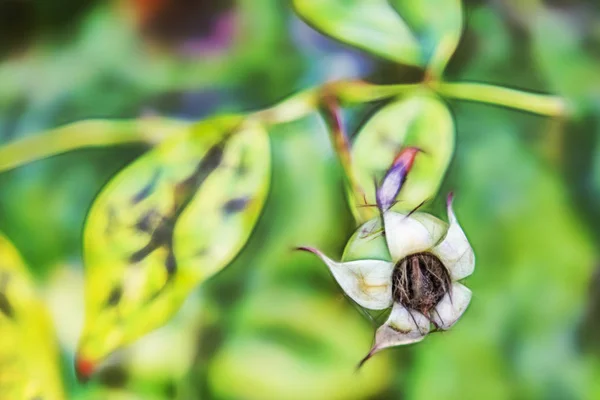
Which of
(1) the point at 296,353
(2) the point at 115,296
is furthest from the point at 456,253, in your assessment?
(2) the point at 115,296

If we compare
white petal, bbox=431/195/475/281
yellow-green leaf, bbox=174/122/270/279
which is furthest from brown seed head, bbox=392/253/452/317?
yellow-green leaf, bbox=174/122/270/279

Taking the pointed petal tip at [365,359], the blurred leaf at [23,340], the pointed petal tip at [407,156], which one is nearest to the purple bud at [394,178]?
the pointed petal tip at [407,156]

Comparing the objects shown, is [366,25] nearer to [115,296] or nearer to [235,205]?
[235,205]

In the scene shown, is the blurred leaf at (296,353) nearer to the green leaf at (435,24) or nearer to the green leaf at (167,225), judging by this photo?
the green leaf at (167,225)

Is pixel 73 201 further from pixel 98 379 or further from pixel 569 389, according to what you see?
pixel 569 389

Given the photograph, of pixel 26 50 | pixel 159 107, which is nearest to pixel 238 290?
pixel 159 107

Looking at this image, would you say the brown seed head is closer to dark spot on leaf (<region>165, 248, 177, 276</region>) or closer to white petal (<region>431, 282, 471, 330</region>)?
white petal (<region>431, 282, 471, 330</region>)

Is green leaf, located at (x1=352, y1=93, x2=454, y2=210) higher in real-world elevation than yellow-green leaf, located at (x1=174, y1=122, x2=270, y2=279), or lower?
higher

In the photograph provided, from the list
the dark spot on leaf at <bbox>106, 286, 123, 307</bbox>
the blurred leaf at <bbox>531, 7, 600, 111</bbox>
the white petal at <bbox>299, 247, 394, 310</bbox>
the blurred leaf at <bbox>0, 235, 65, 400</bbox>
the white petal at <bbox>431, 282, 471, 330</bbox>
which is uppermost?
the blurred leaf at <bbox>531, 7, 600, 111</bbox>
